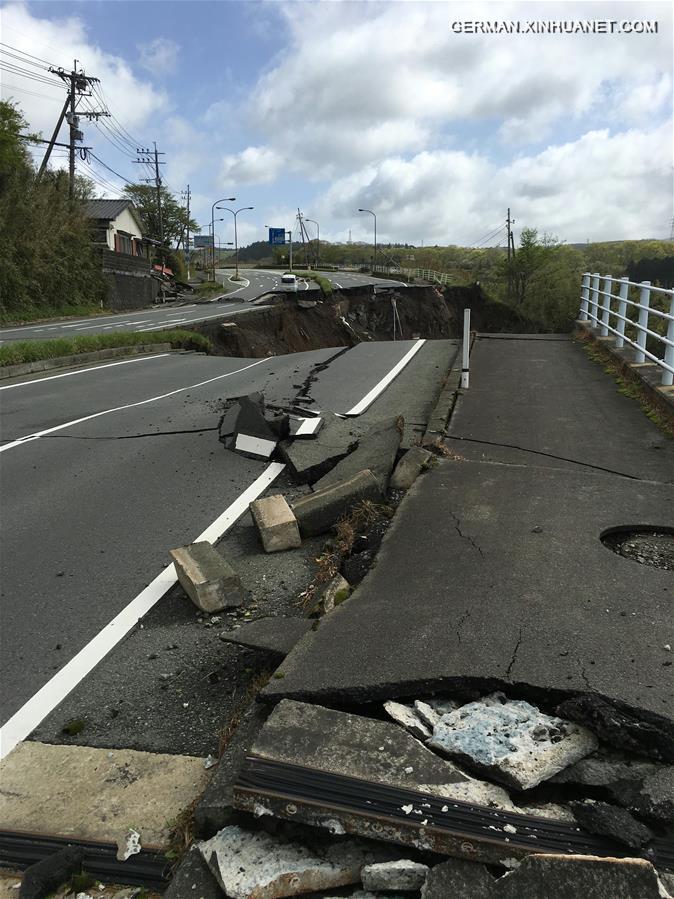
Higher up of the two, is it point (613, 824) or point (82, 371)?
point (82, 371)

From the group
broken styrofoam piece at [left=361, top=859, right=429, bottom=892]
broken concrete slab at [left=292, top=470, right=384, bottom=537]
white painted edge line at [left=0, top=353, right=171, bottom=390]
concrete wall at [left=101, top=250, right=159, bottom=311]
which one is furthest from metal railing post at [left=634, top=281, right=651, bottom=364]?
concrete wall at [left=101, top=250, right=159, bottom=311]

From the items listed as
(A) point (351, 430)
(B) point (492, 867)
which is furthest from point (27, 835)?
(A) point (351, 430)

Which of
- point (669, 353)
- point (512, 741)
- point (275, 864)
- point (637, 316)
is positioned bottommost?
point (275, 864)

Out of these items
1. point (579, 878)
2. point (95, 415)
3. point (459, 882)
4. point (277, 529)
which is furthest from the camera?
point (95, 415)

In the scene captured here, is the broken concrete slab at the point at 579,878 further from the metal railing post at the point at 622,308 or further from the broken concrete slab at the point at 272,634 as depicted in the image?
the metal railing post at the point at 622,308

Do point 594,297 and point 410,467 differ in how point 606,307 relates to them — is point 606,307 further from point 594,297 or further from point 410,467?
point 410,467

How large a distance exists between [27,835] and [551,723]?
83.2 inches

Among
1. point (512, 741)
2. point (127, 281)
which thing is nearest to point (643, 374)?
point (512, 741)

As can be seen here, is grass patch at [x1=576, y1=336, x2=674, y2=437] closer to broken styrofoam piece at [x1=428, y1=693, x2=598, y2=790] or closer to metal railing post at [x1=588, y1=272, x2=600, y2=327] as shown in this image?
metal railing post at [x1=588, y1=272, x2=600, y2=327]

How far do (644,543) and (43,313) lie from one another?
125 feet

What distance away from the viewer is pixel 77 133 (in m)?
46.7

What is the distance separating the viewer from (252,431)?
7.45 m

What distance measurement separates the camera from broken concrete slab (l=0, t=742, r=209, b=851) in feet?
8.82

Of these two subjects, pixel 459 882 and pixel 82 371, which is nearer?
pixel 459 882
